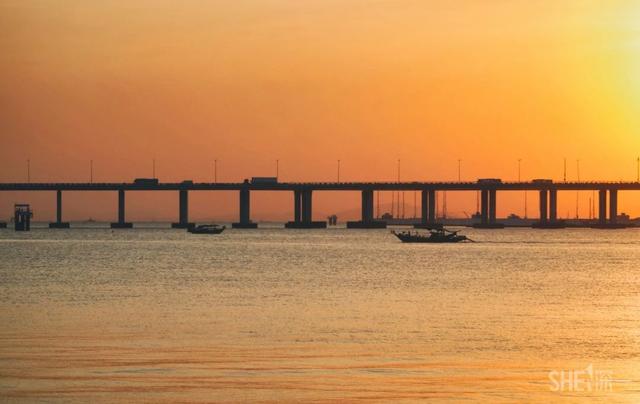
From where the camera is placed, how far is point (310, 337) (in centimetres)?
4319

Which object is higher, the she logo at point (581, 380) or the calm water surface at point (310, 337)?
the calm water surface at point (310, 337)

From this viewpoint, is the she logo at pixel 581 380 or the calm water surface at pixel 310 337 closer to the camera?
the calm water surface at pixel 310 337

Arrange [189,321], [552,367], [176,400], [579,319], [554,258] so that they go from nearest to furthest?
[176,400], [552,367], [189,321], [579,319], [554,258]

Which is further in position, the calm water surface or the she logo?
the she logo

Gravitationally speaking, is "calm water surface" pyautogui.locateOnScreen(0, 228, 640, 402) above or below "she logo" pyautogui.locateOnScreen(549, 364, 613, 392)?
above

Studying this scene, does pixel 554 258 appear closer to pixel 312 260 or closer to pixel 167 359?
pixel 312 260

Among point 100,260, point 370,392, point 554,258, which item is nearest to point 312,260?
point 100,260

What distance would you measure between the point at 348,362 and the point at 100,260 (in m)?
83.1

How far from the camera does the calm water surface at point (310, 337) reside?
31250 millimetres

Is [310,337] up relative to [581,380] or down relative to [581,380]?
up

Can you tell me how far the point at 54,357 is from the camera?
1428 inches

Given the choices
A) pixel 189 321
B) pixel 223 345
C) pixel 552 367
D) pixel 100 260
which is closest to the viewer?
pixel 552 367

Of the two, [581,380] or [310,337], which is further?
[310,337]

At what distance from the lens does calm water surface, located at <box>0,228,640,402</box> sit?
31.2 metres
